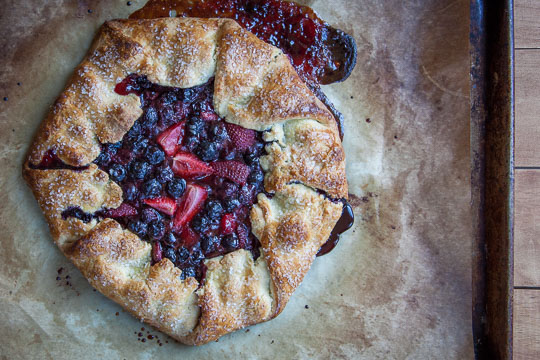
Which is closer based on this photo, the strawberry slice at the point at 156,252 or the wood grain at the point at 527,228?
the strawberry slice at the point at 156,252

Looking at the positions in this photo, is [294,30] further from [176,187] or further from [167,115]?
[176,187]

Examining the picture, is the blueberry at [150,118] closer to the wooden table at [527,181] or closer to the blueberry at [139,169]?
the blueberry at [139,169]

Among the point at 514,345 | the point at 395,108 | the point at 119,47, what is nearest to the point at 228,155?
the point at 119,47

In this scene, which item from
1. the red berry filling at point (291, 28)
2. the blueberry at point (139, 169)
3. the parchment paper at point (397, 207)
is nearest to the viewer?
the blueberry at point (139, 169)

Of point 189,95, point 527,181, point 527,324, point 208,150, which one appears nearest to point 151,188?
point 208,150

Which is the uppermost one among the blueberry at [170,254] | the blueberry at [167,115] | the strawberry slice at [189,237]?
the blueberry at [167,115]

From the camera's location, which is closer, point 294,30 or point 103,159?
point 103,159

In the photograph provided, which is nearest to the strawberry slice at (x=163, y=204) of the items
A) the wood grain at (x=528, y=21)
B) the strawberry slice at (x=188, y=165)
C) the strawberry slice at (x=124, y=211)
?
the strawberry slice at (x=124, y=211)
